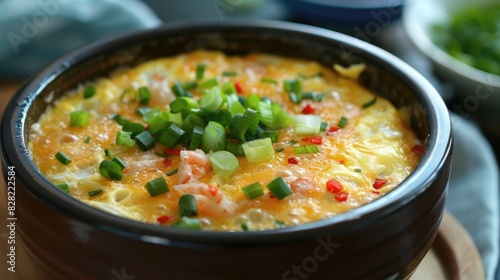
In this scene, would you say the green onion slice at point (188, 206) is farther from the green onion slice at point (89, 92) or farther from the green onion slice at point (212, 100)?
the green onion slice at point (89, 92)

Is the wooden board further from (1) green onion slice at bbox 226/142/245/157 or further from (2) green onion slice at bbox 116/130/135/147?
(1) green onion slice at bbox 226/142/245/157

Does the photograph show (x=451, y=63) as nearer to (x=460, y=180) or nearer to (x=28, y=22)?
(x=460, y=180)

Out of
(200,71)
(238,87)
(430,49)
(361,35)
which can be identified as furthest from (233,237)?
(361,35)

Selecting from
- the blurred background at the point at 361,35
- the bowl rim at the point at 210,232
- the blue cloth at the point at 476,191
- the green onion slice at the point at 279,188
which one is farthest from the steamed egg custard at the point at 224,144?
the blue cloth at the point at 476,191

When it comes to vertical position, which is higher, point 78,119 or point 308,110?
point 78,119

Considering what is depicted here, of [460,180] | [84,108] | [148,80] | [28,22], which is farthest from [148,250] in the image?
[28,22]

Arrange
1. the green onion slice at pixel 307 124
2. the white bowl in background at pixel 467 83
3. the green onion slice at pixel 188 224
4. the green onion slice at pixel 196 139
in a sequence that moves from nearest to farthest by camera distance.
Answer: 1. the green onion slice at pixel 188 224
2. the green onion slice at pixel 196 139
3. the green onion slice at pixel 307 124
4. the white bowl in background at pixel 467 83

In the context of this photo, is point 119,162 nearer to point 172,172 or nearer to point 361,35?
point 172,172
